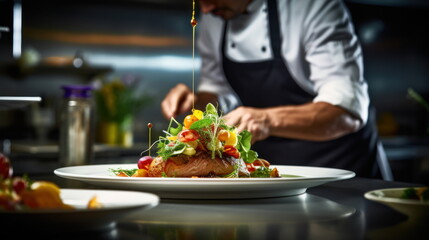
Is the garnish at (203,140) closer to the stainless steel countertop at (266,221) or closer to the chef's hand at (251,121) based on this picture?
the stainless steel countertop at (266,221)

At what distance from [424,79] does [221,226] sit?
17.2 feet

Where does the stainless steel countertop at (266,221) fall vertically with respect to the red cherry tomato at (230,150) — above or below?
below

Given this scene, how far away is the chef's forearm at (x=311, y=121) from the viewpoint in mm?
2141

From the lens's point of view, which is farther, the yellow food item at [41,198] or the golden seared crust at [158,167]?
the golden seared crust at [158,167]

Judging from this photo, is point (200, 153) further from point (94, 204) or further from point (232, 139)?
point (94, 204)

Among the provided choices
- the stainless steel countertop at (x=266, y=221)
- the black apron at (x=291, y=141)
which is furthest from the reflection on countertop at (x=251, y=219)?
the black apron at (x=291, y=141)

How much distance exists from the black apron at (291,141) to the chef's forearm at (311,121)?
36cm

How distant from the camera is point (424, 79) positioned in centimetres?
568

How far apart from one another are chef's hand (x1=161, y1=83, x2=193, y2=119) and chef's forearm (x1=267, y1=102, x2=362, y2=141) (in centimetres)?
29

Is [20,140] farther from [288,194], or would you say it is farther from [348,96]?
[288,194]

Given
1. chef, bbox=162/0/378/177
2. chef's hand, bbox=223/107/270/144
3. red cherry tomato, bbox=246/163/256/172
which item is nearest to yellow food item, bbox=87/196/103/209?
red cherry tomato, bbox=246/163/256/172

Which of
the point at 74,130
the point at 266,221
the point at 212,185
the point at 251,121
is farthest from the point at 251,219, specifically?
the point at 74,130

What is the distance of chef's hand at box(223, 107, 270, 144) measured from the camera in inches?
72.1

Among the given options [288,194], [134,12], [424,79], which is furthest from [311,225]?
[424,79]
